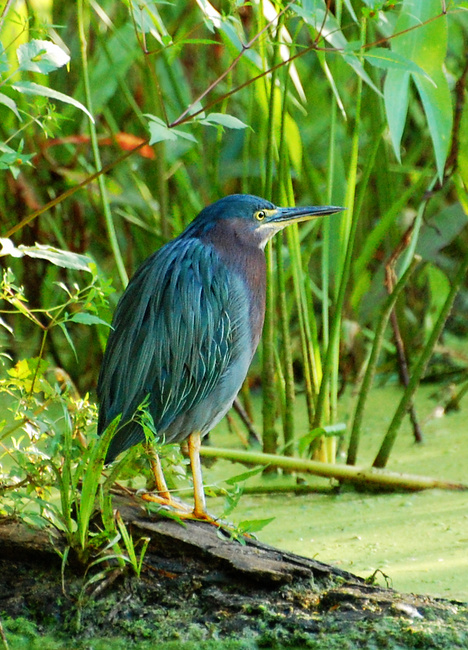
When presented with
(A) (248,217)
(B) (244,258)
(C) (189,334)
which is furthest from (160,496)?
(A) (248,217)

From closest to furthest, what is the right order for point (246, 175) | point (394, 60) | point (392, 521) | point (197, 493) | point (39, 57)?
point (39, 57)
point (394, 60)
point (197, 493)
point (392, 521)
point (246, 175)

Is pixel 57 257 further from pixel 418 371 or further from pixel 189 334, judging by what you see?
pixel 418 371

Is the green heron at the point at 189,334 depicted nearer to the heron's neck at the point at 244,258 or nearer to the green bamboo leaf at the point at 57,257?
Answer: the heron's neck at the point at 244,258

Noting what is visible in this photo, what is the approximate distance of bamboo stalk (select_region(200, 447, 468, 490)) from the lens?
244cm

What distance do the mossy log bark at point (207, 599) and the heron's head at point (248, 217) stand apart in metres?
0.73

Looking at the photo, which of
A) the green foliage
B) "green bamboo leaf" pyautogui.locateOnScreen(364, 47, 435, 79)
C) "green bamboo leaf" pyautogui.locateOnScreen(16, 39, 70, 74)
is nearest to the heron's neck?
the green foliage

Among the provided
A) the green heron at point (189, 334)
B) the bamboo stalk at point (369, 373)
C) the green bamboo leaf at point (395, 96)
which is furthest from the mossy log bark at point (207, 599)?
the green bamboo leaf at point (395, 96)

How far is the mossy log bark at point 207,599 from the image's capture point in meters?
1.61

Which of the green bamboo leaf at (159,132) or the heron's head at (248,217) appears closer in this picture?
the green bamboo leaf at (159,132)

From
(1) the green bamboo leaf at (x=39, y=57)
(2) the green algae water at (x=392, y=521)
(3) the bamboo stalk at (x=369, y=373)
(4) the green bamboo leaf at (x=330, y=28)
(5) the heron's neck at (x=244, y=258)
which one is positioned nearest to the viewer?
(1) the green bamboo leaf at (x=39, y=57)

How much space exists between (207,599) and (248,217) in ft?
3.00

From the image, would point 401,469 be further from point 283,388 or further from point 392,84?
point 392,84

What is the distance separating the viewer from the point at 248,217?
2137 mm

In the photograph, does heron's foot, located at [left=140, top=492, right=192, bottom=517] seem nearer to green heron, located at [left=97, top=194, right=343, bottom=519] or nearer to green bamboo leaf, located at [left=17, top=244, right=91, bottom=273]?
green heron, located at [left=97, top=194, right=343, bottom=519]
